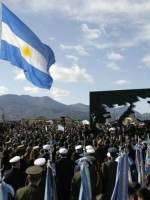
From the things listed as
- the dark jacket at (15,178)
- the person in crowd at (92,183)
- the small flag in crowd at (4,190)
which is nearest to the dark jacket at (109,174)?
the person in crowd at (92,183)

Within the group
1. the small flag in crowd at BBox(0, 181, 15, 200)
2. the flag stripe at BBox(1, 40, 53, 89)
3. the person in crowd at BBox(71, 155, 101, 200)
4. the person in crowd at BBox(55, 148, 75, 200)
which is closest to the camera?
the small flag in crowd at BBox(0, 181, 15, 200)

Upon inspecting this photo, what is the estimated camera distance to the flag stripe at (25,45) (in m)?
8.91

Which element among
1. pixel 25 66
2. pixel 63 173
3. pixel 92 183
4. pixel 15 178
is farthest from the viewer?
pixel 25 66

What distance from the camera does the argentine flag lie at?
29.0ft

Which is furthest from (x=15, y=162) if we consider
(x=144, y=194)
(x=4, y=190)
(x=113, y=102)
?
(x=113, y=102)

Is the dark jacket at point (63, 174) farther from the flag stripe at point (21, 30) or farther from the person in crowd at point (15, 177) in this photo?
the flag stripe at point (21, 30)

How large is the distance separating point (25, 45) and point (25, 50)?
0.58ft

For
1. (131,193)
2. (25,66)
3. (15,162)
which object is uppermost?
(25,66)

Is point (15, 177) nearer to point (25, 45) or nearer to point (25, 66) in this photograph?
point (25, 66)

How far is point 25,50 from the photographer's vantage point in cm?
944

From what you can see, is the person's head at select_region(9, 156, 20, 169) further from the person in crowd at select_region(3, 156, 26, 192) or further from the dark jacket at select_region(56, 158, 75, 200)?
the dark jacket at select_region(56, 158, 75, 200)

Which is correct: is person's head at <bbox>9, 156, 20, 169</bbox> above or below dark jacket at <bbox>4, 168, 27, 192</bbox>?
above

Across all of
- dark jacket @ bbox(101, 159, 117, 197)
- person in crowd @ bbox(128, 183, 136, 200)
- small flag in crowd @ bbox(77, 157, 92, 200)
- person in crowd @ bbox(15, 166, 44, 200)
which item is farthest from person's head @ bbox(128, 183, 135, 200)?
dark jacket @ bbox(101, 159, 117, 197)

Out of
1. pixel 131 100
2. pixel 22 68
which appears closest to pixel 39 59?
pixel 22 68
